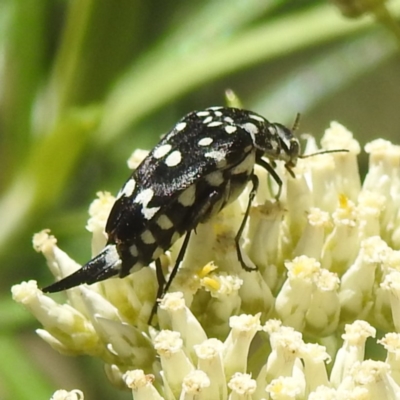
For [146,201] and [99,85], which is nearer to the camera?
[146,201]

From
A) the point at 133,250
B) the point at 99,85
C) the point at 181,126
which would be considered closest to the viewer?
Answer: the point at 133,250

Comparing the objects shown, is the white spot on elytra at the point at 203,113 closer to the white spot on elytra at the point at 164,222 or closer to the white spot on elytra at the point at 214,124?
the white spot on elytra at the point at 214,124

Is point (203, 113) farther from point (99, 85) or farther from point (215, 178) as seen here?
point (99, 85)

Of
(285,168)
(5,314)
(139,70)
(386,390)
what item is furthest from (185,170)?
(139,70)

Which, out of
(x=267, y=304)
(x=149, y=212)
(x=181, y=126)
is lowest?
(x=267, y=304)

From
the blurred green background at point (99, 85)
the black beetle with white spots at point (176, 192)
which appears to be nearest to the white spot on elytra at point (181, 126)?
the black beetle with white spots at point (176, 192)

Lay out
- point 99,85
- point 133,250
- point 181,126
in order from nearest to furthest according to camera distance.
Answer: point 133,250 < point 181,126 < point 99,85

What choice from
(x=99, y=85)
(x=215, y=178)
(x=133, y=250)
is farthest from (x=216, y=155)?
(x=99, y=85)
